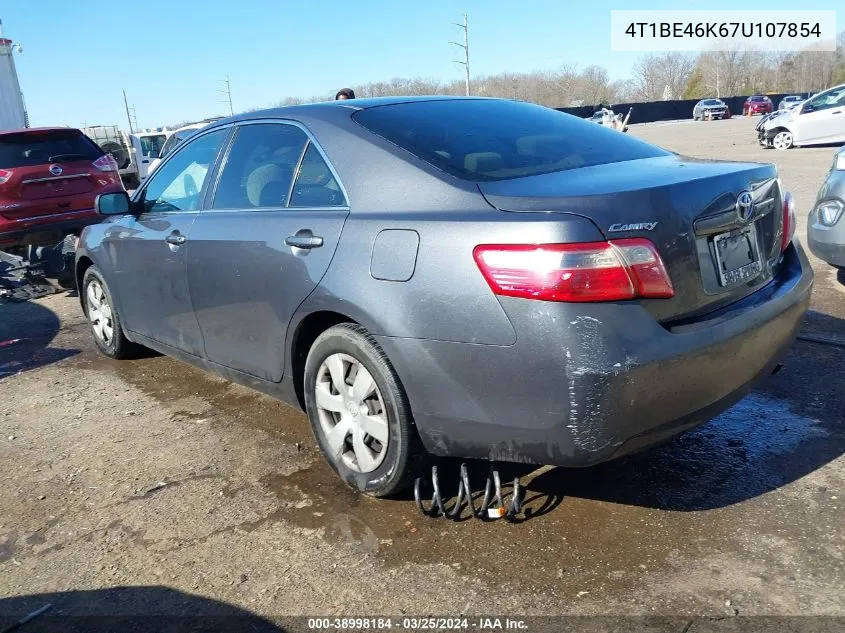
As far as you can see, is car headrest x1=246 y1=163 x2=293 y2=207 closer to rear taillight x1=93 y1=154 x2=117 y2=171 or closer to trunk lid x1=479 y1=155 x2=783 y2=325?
trunk lid x1=479 y1=155 x2=783 y2=325

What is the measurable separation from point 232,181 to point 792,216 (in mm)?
2648

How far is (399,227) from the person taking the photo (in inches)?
110

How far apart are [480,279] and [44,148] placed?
7.94 m

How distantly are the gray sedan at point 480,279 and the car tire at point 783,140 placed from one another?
1973cm

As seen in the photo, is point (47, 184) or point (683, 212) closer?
point (683, 212)

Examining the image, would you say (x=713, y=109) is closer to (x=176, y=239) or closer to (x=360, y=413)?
(x=176, y=239)

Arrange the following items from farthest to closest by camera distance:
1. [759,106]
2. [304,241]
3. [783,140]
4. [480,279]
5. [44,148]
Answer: [759,106]
[783,140]
[44,148]
[304,241]
[480,279]

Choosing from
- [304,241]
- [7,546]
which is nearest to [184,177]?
[304,241]

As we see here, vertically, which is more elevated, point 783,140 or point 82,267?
point 82,267

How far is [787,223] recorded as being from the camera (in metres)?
3.19

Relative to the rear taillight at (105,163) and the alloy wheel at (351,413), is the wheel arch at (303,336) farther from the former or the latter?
the rear taillight at (105,163)

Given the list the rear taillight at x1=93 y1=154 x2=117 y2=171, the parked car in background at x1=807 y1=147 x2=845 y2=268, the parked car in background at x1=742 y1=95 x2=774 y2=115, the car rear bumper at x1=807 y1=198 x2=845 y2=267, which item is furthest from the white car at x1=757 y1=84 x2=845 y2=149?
the parked car in background at x1=742 y1=95 x2=774 y2=115

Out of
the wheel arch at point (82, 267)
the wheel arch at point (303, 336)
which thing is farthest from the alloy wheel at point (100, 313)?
the wheel arch at point (303, 336)

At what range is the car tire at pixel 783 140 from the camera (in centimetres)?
2075
